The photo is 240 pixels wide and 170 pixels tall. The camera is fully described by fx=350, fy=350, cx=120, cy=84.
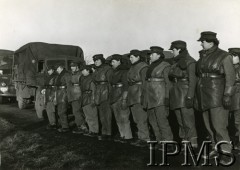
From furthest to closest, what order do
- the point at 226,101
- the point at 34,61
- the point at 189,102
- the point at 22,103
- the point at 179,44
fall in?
the point at 22,103, the point at 34,61, the point at 179,44, the point at 189,102, the point at 226,101

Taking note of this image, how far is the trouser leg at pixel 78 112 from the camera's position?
26.6ft

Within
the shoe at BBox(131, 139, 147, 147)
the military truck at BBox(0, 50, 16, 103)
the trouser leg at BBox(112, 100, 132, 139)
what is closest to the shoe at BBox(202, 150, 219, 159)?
the shoe at BBox(131, 139, 147, 147)

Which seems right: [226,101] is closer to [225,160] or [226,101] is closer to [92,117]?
[225,160]

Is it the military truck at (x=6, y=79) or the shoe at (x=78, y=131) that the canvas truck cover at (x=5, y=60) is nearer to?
the military truck at (x=6, y=79)

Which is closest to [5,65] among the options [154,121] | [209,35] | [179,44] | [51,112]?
[51,112]

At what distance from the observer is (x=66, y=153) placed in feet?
19.1

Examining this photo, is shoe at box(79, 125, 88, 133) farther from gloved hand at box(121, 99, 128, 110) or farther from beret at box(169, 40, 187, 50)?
beret at box(169, 40, 187, 50)

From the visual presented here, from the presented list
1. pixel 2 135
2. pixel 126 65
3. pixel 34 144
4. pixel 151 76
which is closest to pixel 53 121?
pixel 2 135

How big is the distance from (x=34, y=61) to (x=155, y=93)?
312 inches

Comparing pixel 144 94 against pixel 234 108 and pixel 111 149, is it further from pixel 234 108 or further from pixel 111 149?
pixel 234 108

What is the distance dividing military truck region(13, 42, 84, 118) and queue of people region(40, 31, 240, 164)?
349 centimetres

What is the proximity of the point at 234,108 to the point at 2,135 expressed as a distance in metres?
5.13

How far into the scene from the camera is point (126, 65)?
6891mm

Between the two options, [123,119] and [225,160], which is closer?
[225,160]
